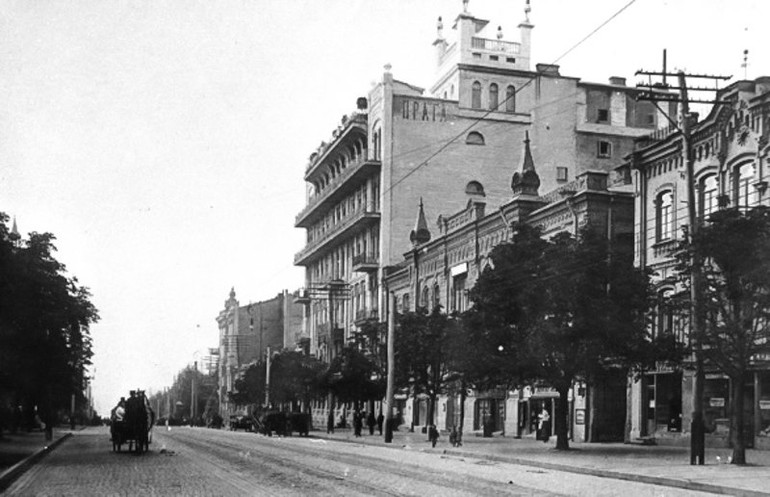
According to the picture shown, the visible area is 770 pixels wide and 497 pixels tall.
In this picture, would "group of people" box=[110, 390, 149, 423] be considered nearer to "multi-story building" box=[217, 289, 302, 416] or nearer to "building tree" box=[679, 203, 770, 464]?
"building tree" box=[679, 203, 770, 464]

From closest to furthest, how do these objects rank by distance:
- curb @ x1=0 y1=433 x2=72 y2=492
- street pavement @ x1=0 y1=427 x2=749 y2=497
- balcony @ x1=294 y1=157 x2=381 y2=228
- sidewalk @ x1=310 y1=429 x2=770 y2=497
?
street pavement @ x1=0 y1=427 x2=749 y2=497
curb @ x1=0 y1=433 x2=72 y2=492
sidewalk @ x1=310 y1=429 x2=770 y2=497
balcony @ x1=294 y1=157 x2=381 y2=228

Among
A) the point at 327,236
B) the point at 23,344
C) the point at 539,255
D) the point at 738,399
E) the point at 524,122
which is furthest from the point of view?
the point at 327,236

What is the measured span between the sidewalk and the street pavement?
44 cm

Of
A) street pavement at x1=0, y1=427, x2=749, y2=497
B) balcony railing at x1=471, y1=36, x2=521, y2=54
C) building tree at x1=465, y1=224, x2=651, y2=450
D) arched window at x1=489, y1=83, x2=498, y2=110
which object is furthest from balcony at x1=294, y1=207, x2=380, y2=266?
street pavement at x1=0, y1=427, x2=749, y2=497

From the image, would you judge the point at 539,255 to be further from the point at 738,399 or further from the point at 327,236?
the point at 327,236

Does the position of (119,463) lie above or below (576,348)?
below

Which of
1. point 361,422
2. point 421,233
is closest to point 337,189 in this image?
point 421,233

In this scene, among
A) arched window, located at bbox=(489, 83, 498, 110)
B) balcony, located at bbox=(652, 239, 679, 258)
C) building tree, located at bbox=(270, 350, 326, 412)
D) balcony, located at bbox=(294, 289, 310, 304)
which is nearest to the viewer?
balcony, located at bbox=(652, 239, 679, 258)

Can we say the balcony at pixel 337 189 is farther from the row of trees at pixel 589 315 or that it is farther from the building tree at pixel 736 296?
the building tree at pixel 736 296

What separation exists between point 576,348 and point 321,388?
33.0 m

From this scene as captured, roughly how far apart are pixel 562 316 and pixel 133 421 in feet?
43.7

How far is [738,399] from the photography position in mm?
26172

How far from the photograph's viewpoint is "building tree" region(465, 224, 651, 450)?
3369 cm

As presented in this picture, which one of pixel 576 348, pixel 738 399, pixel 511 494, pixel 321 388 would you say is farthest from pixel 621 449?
pixel 321 388
